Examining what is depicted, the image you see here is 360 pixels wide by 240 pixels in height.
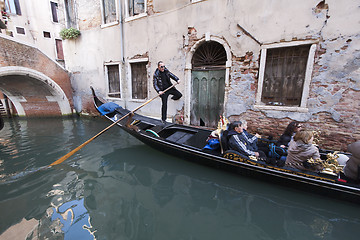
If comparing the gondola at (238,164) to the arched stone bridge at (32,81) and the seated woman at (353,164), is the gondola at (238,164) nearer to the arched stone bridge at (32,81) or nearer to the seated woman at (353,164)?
the seated woman at (353,164)

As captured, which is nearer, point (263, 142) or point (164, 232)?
point (164, 232)

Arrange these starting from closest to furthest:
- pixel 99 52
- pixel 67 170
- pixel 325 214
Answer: pixel 325 214 < pixel 67 170 < pixel 99 52

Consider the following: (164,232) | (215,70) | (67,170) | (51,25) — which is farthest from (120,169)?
(51,25)

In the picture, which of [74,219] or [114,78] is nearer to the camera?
[74,219]

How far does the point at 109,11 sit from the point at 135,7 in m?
1.19

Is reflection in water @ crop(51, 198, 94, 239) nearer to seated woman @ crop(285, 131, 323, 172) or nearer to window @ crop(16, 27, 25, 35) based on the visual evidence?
seated woman @ crop(285, 131, 323, 172)

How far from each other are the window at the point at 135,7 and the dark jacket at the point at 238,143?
187 inches

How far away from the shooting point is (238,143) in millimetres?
2281

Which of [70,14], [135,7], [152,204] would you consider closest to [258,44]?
[152,204]

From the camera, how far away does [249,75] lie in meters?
3.73

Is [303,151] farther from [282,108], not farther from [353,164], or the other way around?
[282,108]

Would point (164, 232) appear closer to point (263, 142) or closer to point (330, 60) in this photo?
point (263, 142)

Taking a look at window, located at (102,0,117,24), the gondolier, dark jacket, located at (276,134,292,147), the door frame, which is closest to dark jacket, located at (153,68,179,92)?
the gondolier

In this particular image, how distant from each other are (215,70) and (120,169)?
10.2 feet
